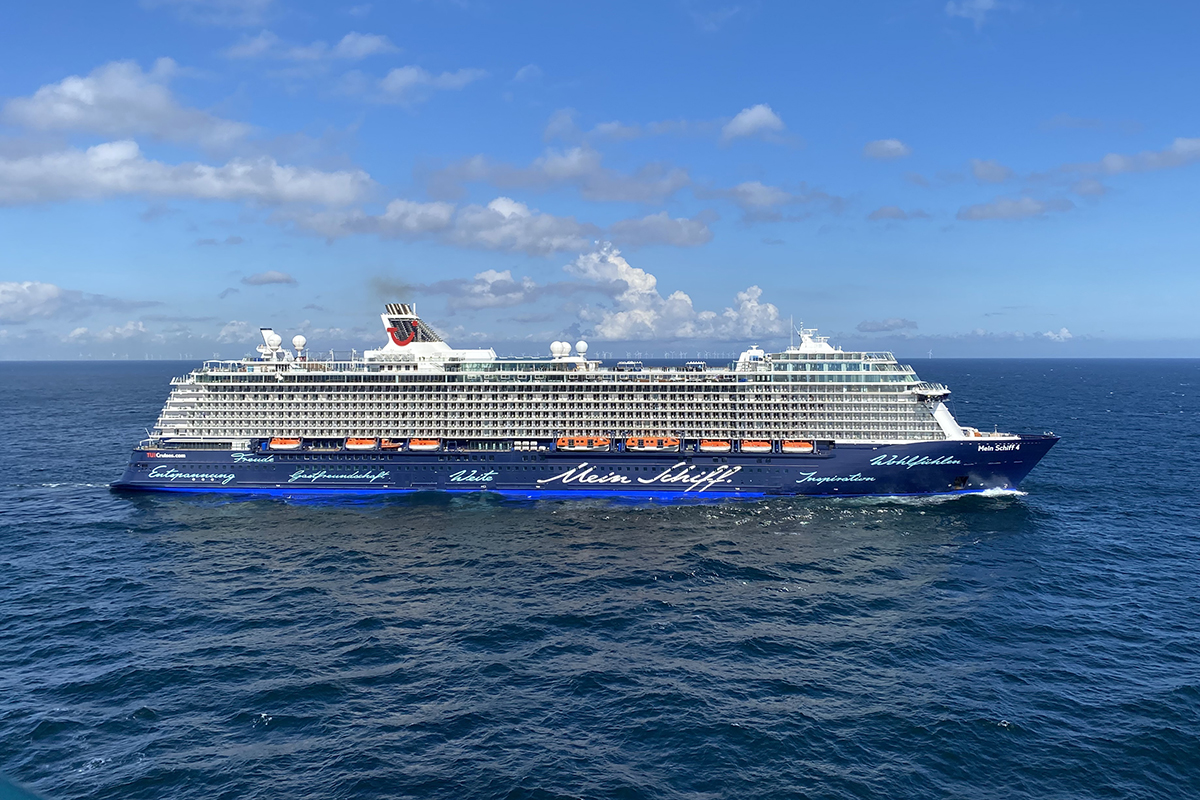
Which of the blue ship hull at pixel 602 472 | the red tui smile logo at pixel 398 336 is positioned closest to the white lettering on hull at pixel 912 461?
the blue ship hull at pixel 602 472

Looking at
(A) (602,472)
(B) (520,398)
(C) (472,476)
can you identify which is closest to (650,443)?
(A) (602,472)

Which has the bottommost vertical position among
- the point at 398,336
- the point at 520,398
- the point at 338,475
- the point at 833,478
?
the point at 833,478

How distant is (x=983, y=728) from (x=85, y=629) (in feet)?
141

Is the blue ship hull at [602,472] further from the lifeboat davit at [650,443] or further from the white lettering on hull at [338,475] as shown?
the lifeboat davit at [650,443]

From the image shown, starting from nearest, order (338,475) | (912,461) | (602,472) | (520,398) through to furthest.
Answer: (912,461)
(602,472)
(338,475)
(520,398)

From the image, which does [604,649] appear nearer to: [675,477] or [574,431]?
[675,477]

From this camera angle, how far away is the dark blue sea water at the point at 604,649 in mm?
24359

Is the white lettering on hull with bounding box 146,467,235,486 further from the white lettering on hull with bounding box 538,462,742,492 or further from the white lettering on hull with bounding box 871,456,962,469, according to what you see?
the white lettering on hull with bounding box 871,456,962,469

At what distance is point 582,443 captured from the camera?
62.8 m

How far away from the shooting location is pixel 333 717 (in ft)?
90.1

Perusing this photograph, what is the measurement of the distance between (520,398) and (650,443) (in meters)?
13.2

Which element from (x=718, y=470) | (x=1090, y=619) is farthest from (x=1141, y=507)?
(x=718, y=470)

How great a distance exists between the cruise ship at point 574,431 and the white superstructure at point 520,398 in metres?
0.14

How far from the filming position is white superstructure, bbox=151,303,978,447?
61.9m
